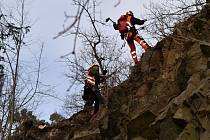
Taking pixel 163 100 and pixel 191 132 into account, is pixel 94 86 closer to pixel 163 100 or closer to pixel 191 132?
pixel 163 100

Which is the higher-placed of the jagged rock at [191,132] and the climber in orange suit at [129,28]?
the climber in orange suit at [129,28]

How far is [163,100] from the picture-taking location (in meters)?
10.6

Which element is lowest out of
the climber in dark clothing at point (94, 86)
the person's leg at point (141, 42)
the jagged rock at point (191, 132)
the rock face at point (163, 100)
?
the jagged rock at point (191, 132)

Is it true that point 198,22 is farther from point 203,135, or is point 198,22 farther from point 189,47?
Result: point 203,135

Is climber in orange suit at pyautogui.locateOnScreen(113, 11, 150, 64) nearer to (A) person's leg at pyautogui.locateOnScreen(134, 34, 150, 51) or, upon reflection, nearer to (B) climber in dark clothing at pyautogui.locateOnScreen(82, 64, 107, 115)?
(A) person's leg at pyautogui.locateOnScreen(134, 34, 150, 51)

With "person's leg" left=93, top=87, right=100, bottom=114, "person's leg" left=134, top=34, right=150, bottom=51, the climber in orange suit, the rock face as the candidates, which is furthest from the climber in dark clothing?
"person's leg" left=134, top=34, right=150, bottom=51

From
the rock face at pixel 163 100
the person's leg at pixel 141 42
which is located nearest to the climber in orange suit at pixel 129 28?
the person's leg at pixel 141 42

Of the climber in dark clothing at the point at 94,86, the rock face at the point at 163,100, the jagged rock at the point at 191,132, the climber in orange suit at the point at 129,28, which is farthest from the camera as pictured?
the climber in orange suit at the point at 129,28

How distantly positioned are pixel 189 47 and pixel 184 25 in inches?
32.5

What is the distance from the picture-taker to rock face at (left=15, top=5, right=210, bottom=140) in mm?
8812

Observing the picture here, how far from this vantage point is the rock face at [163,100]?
347 inches

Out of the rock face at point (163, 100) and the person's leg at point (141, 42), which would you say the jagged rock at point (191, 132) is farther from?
the person's leg at point (141, 42)

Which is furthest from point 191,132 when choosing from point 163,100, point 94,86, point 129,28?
point 129,28

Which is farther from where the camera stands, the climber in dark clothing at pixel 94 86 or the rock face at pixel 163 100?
the climber in dark clothing at pixel 94 86
